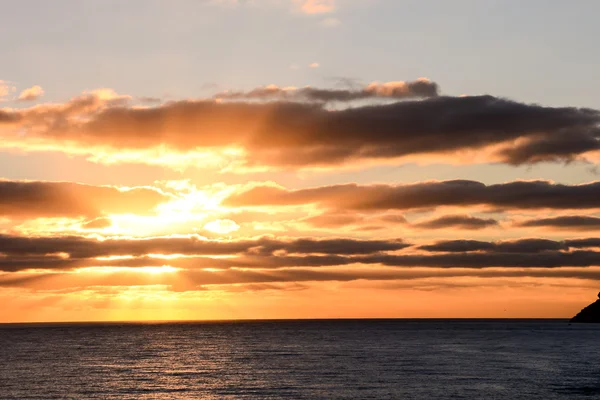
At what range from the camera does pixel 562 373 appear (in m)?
124

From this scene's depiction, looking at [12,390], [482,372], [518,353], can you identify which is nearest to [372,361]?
[482,372]

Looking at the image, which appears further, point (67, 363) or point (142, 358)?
point (142, 358)

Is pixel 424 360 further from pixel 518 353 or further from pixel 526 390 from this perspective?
pixel 526 390

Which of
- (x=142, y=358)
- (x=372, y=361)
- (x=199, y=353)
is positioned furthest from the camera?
(x=199, y=353)

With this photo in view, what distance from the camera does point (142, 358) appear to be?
557 ft

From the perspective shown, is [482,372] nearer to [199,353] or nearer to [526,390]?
[526,390]

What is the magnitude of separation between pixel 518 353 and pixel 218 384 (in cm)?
9483

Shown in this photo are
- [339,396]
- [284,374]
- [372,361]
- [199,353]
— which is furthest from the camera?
[199,353]

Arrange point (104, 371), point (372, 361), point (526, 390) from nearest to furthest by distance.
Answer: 1. point (526, 390)
2. point (104, 371)
3. point (372, 361)

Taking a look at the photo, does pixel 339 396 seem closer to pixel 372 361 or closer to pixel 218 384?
pixel 218 384

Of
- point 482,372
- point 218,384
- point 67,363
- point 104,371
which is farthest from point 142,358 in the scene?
point 482,372

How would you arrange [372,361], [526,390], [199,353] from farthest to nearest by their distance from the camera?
[199,353], [372,361], [526,390]

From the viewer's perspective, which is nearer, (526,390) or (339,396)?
(339,396)

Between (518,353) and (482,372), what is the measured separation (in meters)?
59.0
